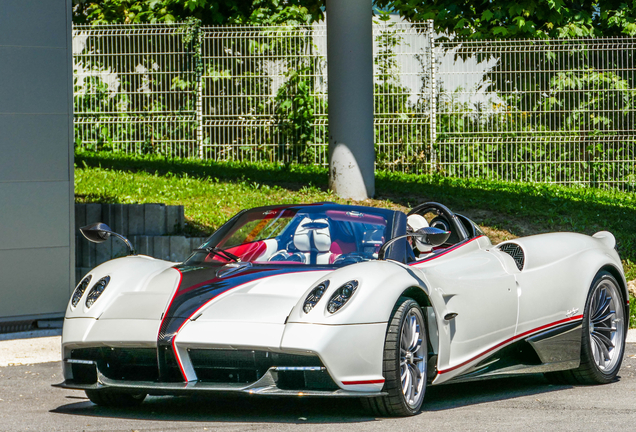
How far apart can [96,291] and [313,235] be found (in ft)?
4.46

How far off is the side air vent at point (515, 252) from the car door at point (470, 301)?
0.59 ft

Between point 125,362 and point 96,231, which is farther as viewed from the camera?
point 96,231

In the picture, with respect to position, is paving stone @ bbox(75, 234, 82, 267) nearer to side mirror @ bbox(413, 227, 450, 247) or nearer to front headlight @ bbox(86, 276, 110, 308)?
front headlight @ bbox(86, 276, 110, 308)

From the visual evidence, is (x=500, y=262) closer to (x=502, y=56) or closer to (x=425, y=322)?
(x=425, y=322)

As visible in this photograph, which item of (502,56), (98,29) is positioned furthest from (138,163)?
(502,56)

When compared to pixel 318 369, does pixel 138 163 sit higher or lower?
higher

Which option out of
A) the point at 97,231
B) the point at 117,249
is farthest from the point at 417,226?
the point at 117,249

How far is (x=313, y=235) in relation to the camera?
5.90 metres

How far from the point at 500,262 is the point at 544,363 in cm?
70

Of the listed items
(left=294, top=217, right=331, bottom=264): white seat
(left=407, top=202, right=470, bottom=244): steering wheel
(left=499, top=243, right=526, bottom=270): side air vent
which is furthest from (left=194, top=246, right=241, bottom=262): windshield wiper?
(left=499, top=243, right=526, bottom=270): side air vent

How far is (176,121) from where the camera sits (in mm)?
16516

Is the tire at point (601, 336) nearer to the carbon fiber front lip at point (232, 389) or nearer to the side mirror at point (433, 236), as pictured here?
the side mirror at point (433, 236)

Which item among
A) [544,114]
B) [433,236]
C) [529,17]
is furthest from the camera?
[529,17]

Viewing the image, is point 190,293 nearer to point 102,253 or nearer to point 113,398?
point 113,398
